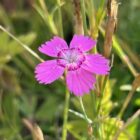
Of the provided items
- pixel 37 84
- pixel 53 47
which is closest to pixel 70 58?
pixel 53 47

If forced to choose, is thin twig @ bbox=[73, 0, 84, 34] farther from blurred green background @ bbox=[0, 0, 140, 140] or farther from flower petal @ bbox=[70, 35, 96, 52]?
blurred green background @ bbox=[0, 0, 140, 140]

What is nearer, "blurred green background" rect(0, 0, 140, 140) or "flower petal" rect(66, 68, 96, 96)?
"flower petal" rect(66, 68, 96, 96)

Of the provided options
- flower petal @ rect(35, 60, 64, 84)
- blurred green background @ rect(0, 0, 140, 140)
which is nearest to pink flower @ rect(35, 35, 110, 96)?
flower petal @ rect(35, 60, 64, 84)

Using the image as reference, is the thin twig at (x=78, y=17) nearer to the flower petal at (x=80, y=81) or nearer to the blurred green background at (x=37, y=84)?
the flower petal at (x=80, y=81)

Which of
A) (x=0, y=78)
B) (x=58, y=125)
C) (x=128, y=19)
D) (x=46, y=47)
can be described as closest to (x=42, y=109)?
(x=58, y=125)

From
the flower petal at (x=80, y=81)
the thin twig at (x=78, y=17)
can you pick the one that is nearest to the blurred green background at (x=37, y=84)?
the thin twig at (x=78, y=17)

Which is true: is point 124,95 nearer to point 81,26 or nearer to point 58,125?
point 58,125
